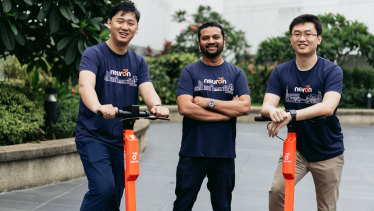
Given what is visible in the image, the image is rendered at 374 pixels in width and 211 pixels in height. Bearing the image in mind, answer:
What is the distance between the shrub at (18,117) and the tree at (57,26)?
0.63m

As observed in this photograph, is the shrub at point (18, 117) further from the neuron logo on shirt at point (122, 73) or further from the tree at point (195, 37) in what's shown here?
the tree at point (195, 37)

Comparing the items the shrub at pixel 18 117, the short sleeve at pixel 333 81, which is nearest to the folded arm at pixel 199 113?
the short sleeve at pixel 333 81

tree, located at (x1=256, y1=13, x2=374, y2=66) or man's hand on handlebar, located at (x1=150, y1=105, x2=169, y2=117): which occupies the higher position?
tree, located at (x1=256, y1=13, x2=374, y2=66)

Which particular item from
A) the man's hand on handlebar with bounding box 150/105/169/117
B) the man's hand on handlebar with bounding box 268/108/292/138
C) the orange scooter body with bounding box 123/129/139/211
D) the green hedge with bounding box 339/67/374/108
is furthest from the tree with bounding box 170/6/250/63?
the orange scooter body with bounding box 123/129/139/211

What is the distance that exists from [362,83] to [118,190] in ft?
41.5

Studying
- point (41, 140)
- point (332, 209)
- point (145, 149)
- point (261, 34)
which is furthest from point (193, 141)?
point (261, 34)

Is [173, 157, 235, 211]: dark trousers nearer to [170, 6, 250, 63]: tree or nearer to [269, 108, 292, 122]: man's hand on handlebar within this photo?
[269, 108, 292, 122]: man's hand on handlebar

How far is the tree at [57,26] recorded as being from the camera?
5.63 m

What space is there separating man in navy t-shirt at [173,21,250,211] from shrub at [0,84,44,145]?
9.67 ft

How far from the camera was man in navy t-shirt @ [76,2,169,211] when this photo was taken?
3.22 m

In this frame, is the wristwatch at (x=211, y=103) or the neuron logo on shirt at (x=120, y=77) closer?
the neuron logo on shirt at (x=120, y=77)

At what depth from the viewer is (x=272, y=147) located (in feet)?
29.7

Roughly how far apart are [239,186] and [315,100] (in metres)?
2.76

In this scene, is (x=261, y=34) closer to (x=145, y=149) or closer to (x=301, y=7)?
(x=301, y=7)
